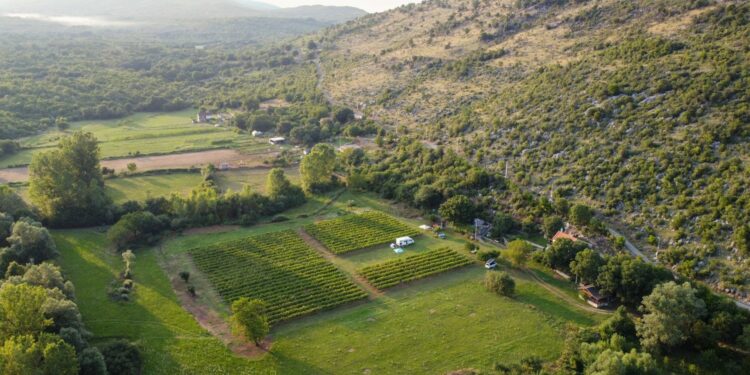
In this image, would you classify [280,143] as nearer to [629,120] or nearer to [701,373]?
[629,120]

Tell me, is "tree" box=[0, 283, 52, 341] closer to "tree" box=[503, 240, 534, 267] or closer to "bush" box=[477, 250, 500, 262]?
"bush" box=[477, 250, 500, 262]

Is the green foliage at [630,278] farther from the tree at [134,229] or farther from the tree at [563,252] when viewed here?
the tree at [134,229]

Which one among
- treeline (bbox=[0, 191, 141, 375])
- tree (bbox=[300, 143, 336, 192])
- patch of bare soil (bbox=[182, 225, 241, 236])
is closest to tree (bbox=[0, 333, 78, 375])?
treeline (bbox=[0, 191, 141, 375])

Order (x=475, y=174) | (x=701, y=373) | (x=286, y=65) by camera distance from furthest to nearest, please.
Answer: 1. (x=286, y=65)
2. (x=475, y=174)
3. (x=701, y=373)

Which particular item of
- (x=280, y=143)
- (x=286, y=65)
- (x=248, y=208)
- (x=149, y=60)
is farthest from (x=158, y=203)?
(x=149, y=60)

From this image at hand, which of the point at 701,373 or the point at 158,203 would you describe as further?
the point at 158,203

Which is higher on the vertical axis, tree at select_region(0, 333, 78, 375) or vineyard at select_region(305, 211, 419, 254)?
tree at select_region(0, 333, 78, 375)

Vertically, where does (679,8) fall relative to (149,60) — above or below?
above
